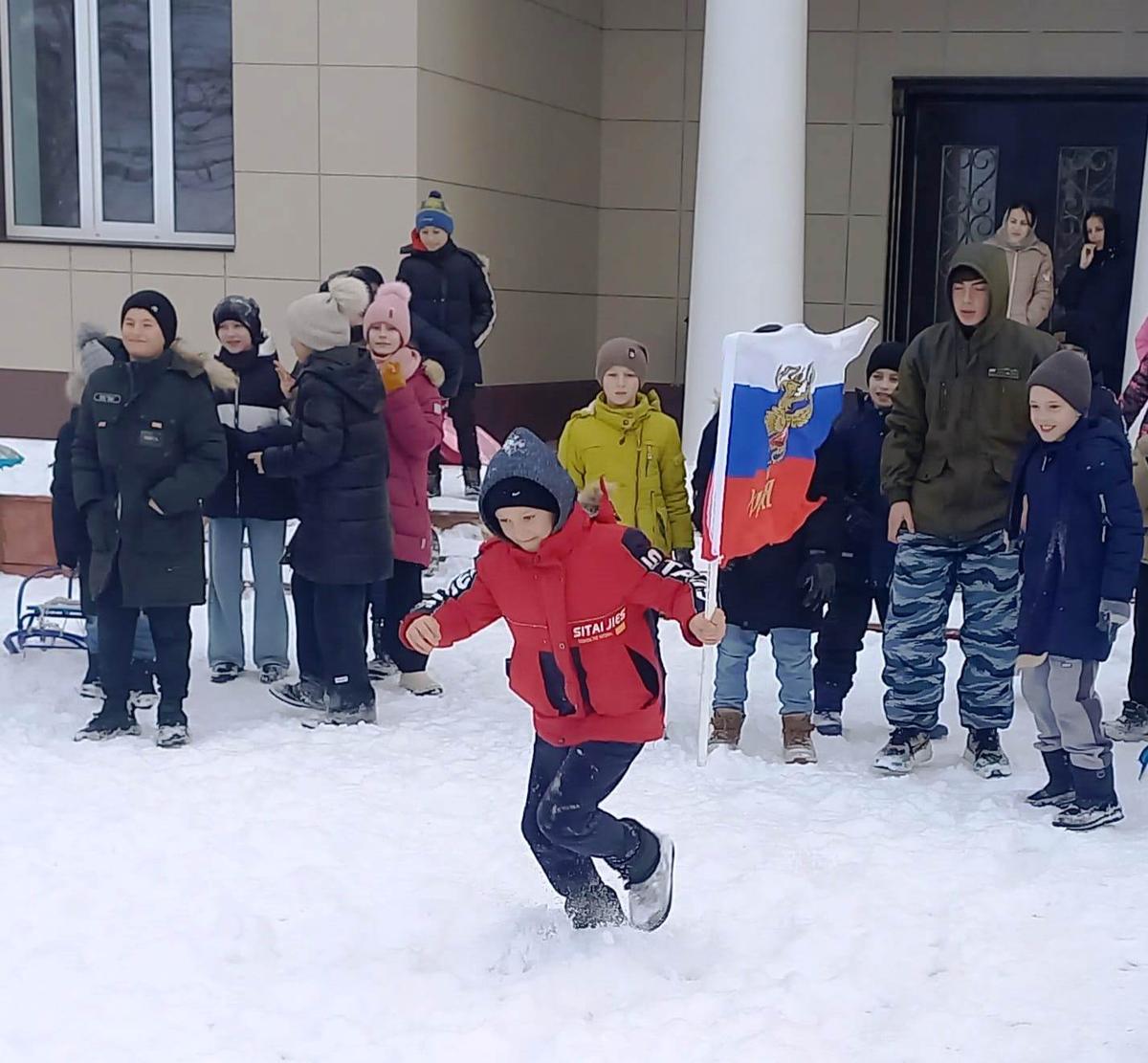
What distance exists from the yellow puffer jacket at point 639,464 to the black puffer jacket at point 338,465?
2.58 ft

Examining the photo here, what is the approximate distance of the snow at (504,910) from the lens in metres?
3.55

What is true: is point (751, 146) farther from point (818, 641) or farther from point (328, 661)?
point (328, 661)

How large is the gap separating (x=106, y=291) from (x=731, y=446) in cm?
686

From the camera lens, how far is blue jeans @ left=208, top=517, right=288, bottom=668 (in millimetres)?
6516

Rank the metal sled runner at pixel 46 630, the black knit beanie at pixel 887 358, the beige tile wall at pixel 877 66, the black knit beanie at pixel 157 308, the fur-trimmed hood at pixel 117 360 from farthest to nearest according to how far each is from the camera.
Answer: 1. the beige tile wall at pixel 877 66
2. the metal sled runner at pixel 46 630
3. the black knit beanie at pixel 887 358
4. the fur-trimmed hood at pixel 117 360
5. the black knit beanie at pixel 157 308

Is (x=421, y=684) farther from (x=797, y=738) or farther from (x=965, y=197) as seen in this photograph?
(x=965, y=197)

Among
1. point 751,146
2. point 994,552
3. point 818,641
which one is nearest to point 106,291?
point 751,146

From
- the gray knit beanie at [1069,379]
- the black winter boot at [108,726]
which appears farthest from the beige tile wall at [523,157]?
the gray knit beanie at [1069,379]

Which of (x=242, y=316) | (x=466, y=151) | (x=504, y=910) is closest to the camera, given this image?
(x=504, y=910)

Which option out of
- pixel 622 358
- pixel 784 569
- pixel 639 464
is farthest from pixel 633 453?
pixel 784 569

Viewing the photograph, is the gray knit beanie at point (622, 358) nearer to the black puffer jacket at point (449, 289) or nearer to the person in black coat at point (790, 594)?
the person in black coat at point (790, 594)

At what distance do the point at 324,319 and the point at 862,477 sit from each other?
2.17 m

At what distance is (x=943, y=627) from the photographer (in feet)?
18.0

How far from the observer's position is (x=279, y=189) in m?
10.2
